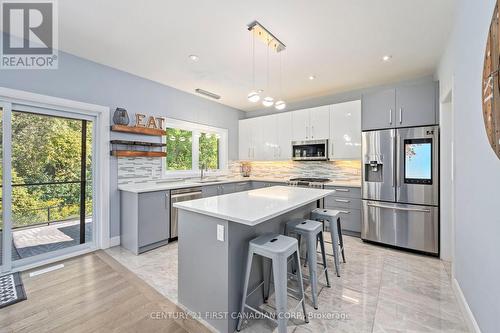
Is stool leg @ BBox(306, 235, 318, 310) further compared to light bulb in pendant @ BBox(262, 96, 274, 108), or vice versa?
light bulb in pendant @ BBox(262, 96, 274, 108)

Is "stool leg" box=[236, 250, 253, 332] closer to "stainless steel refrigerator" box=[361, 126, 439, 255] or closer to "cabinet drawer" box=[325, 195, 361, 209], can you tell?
"stainless steel refrigerator" box=[361, 126, 439, 255]

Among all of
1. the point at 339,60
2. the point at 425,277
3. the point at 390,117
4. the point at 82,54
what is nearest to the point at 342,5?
the point at 339,60

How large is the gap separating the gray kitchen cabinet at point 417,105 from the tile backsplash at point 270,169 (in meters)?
1.32

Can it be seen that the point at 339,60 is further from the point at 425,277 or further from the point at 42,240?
the point at 42,240

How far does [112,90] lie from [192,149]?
1772 mm

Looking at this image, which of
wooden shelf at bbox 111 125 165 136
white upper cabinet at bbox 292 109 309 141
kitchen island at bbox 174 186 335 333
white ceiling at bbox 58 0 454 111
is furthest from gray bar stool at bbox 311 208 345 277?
wooden shelf at bbox 111 125 165 136

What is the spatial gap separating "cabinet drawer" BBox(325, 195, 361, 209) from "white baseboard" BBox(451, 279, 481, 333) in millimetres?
1674

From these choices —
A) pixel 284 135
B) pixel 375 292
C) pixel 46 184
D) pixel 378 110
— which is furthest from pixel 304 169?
pixel 46 184

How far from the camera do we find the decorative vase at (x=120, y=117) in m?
3.32

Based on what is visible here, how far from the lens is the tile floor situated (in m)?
1.76

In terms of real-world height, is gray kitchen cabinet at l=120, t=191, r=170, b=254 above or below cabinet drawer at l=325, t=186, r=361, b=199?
below

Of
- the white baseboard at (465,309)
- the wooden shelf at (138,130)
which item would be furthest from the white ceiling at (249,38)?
the white baseboard at (465,309)

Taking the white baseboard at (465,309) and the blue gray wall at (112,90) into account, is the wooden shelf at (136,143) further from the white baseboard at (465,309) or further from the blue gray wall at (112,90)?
the white baseboard at (465,309)

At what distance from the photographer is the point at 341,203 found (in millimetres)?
3918
